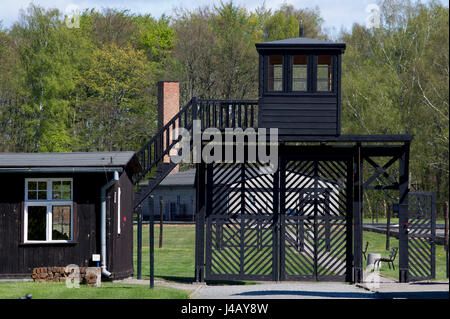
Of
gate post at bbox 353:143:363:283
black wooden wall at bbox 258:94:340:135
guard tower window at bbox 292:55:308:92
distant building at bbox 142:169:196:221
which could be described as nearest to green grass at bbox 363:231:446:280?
gate post at bbox 353:143:363:283

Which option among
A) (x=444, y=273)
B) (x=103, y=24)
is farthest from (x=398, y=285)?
(x=103, y=24)

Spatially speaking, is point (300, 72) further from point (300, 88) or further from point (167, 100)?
point (167, 100)

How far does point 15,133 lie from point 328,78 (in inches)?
1685

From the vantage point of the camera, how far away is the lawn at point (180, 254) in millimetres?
23781

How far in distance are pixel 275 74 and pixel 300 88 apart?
752 mm

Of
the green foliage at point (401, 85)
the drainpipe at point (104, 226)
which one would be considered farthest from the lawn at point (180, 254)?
the green foliage at point (401, 85)

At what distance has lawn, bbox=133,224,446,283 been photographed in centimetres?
2378

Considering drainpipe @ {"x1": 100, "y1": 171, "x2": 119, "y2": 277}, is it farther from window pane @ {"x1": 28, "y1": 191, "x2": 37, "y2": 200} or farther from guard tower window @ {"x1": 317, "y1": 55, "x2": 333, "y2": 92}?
guard tower window @ {"x1": 317, "y1": 55, "x2": 333, "y2": 92}

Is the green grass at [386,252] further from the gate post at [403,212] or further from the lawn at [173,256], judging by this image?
the lawn at [173,256]

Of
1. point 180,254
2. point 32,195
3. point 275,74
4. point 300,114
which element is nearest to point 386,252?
point 180,254

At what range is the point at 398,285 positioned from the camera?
19.8 m

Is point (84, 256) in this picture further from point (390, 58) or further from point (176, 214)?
point (390, 58)

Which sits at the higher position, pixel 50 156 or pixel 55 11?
pixel 55 11

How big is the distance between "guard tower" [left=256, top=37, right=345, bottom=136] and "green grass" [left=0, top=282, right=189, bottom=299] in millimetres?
5507
